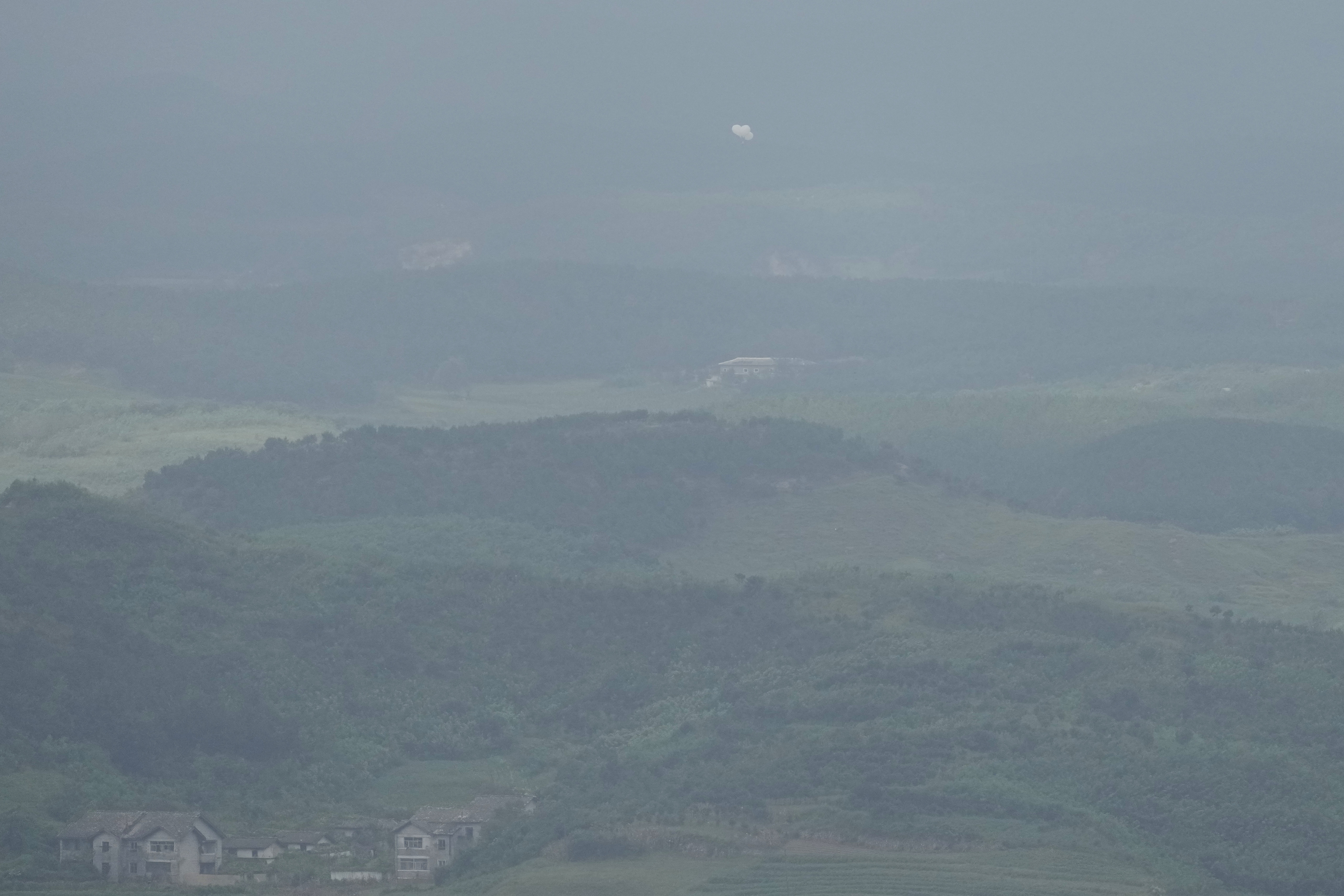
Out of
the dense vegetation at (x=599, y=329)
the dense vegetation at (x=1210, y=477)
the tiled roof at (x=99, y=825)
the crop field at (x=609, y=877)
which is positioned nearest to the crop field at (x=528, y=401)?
the dense vegetation at (x=599, y=329)

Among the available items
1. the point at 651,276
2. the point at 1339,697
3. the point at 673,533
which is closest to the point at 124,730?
the point at 1339,697

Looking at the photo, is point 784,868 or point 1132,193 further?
point 1132,193

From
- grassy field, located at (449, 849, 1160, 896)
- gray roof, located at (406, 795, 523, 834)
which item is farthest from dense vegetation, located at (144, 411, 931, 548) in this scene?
grassy field, located at (449, 849, 1160, 896)

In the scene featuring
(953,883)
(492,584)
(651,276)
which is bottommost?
(953,883)

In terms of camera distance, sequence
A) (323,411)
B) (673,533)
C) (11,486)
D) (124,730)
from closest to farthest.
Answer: (124,730), (11,486), (673,533), (323,411)

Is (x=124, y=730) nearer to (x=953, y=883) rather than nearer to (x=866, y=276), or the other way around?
(x=953, y=883)

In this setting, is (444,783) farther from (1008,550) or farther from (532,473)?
(532,473)

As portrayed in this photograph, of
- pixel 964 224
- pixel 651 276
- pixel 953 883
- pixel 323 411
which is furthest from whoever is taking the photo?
pixel 964 224
